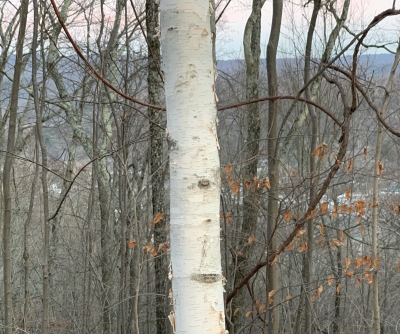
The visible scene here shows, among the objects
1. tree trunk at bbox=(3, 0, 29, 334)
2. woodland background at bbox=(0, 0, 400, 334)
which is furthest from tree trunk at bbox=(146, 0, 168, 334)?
tree trunk at bbox=(3, 0, 29, 334)

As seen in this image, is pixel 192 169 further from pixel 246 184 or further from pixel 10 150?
pixel 246 184

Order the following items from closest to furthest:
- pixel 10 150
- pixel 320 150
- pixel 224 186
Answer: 1. pixel 320 150
2. pixel 10 150
3. pixel 224 186

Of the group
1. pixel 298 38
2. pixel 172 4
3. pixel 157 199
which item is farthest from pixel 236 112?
pixel 172 4

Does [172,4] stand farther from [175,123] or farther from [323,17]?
[323,17]

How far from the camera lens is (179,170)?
1.40 meters

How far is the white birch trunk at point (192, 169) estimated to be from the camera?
137 cm

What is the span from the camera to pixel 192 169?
1391 millimetres

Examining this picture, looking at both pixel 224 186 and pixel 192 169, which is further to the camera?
pixel 224 186

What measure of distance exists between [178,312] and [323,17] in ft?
23.1

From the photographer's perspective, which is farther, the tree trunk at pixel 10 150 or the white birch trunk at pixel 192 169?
the tree trunk at pixel 10 150

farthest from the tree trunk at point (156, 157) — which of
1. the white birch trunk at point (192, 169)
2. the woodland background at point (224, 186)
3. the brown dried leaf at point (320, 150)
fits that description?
the white birch trunk at point (192, 169)

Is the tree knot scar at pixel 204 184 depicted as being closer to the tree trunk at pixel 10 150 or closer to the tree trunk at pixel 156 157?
the tree trunk at pixel 10 150

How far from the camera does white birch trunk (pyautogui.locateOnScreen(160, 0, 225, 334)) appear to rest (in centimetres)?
137

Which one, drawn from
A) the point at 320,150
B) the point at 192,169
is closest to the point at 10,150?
the point at 320,150
